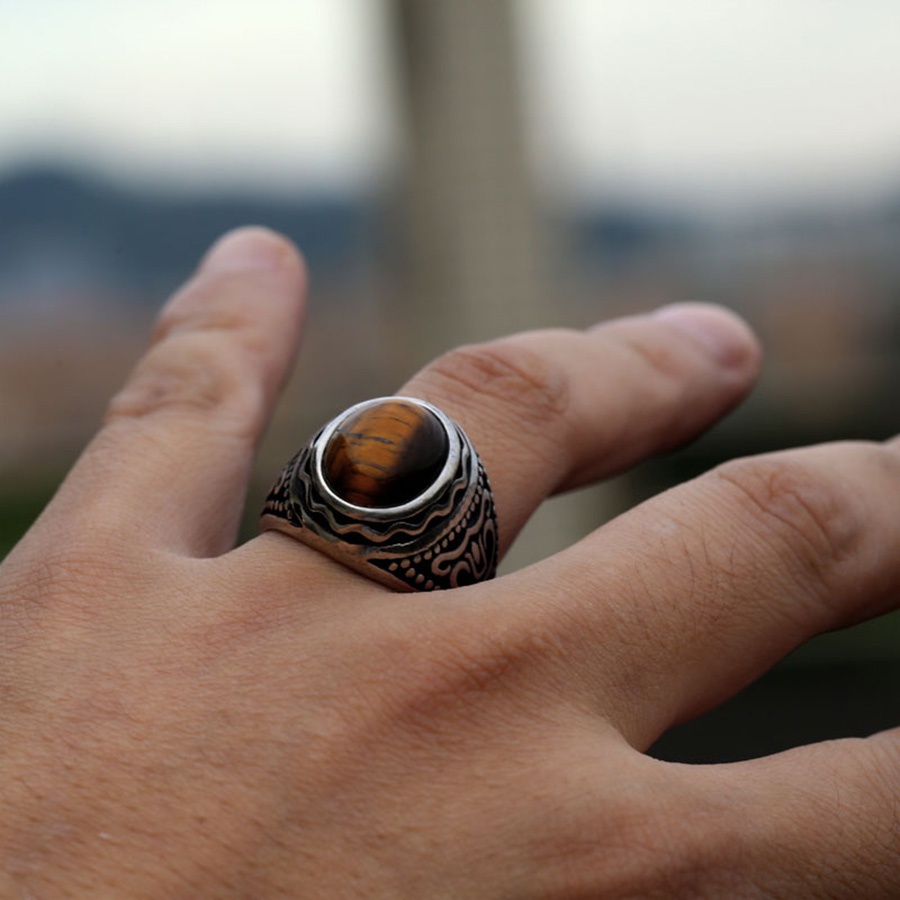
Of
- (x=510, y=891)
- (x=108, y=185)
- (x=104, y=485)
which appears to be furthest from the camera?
(x=108, y=185)

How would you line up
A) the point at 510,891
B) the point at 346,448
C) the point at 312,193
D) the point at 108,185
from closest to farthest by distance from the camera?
the point at 510,891 → the point at 346,448 → the point at 108,185 → the point at 312,193

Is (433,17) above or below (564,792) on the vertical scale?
above

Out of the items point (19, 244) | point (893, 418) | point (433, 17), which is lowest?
point (893, 418)

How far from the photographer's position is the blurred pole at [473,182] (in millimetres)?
3547

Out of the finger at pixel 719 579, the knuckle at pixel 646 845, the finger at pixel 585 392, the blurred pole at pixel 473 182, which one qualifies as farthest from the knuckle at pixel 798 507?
the blurred pole at pixel 473 182

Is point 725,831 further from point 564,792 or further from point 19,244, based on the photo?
point 19,244

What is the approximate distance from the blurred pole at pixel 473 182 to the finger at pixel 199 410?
2.20 meters

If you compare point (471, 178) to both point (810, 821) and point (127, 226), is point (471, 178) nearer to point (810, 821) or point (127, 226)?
point (127, 226)

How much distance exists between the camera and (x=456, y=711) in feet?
2.94

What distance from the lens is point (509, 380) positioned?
1174 mm

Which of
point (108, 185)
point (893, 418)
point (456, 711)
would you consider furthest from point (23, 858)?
point (893, 418)

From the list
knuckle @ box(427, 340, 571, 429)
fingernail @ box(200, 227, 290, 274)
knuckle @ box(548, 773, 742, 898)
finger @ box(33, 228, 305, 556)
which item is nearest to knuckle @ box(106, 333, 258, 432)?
finger @ box(33, 228, 305, 556)

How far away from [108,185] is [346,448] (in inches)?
134

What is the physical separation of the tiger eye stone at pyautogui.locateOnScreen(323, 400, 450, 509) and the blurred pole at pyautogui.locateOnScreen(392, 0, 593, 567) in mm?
2610
